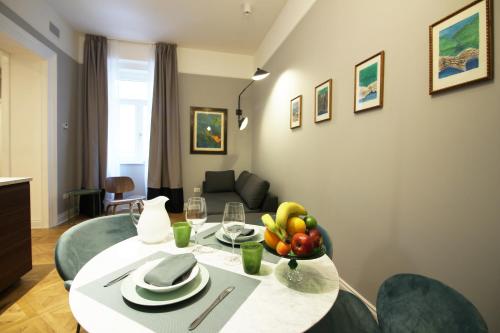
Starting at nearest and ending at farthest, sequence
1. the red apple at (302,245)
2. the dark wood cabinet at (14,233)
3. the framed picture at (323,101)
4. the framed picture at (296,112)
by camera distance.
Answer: the red apple at (302,245) < the dark wood cabinet at (14,233) < the framed picture at (323,101) < the framed picture at (296,112)

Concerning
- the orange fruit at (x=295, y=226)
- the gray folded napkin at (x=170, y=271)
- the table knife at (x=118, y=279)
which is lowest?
the table knife at (x=118, y=279)

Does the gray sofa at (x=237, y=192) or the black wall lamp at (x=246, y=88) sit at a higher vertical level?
the black wall lamp at (x=246, y=88)

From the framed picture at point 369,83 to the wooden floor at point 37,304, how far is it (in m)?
2.51

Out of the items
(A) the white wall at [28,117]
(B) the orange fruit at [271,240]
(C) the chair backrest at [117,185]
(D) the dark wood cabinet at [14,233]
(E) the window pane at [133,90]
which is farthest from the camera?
(E) the window pane at [133,90]

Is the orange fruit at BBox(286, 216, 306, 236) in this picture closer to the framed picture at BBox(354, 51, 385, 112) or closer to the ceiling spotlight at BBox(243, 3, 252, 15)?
the framed picture at BBox(354, 51, 385, 112)

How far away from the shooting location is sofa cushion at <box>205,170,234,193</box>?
414 centimetres

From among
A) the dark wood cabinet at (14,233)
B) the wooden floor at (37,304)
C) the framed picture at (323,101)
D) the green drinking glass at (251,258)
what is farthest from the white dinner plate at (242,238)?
the dark wood cabinet at (14,233)

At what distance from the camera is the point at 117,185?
3770 mm

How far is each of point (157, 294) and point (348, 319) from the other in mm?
756

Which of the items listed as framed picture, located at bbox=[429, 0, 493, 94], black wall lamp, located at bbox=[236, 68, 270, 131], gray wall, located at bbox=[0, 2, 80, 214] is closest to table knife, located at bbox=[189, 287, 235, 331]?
framed picture, located at bbox=[429, 0, 493, 94]

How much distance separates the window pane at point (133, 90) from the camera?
4.23 m

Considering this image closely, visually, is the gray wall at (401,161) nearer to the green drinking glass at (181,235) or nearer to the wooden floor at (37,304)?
the green drinking glass at (181,235)

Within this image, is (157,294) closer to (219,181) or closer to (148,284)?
(148,284)

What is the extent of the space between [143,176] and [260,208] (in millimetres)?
2576
